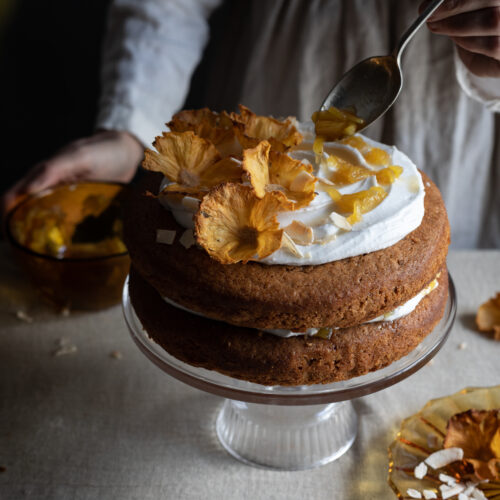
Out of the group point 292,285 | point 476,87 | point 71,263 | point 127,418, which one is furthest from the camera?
point 476,87

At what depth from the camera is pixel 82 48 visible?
298cm

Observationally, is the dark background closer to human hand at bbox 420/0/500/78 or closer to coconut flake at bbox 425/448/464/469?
human hand at bbox 420/0/500/78

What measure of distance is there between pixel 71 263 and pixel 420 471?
81 centimetres

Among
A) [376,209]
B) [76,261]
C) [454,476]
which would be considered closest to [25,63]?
[76,261]

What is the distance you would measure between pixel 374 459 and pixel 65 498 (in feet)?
1.78

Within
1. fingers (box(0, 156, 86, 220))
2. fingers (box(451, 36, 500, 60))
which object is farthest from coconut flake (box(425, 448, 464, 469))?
fingers (box(0, 156, 86, 220))

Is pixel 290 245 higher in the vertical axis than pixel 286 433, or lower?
higher

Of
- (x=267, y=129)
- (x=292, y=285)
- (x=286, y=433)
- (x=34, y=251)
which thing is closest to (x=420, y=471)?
(x=286, y=433)

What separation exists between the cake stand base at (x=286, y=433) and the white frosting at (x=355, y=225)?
1.32 feet

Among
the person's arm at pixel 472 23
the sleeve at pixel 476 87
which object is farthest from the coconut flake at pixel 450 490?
the sleeve at pixel 476 87

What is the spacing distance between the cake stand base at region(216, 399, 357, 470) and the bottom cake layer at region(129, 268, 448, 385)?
24 cm

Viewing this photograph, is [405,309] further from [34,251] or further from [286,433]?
[34,251]

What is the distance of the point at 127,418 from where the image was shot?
1201 millimetres

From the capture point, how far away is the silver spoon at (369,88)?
112 centimetres
